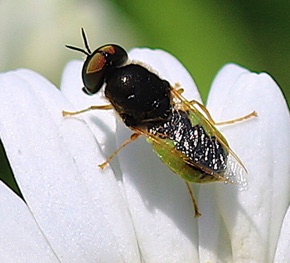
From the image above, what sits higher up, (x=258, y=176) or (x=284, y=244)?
(x=258, y=176)

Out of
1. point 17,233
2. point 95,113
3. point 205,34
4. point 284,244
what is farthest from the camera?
point 205,34

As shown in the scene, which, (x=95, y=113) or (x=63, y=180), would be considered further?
(x=95, y=113)

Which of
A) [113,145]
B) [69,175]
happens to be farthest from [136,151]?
[69,175]

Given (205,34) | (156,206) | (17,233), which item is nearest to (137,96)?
(156,206)

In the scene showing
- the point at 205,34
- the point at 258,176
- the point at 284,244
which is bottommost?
the point at 284,244

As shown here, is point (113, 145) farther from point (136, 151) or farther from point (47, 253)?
point (47, 253)

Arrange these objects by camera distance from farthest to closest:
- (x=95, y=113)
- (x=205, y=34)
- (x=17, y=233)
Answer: (x=205, y=34), (x=95, y=113), (x=17, y=233)

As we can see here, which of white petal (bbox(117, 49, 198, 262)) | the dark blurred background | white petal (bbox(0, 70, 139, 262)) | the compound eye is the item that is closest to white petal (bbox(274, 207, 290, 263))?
white petal (bbox(117, 49, 198, 262))

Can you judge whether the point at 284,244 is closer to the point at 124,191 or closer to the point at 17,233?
the point at 124,191
